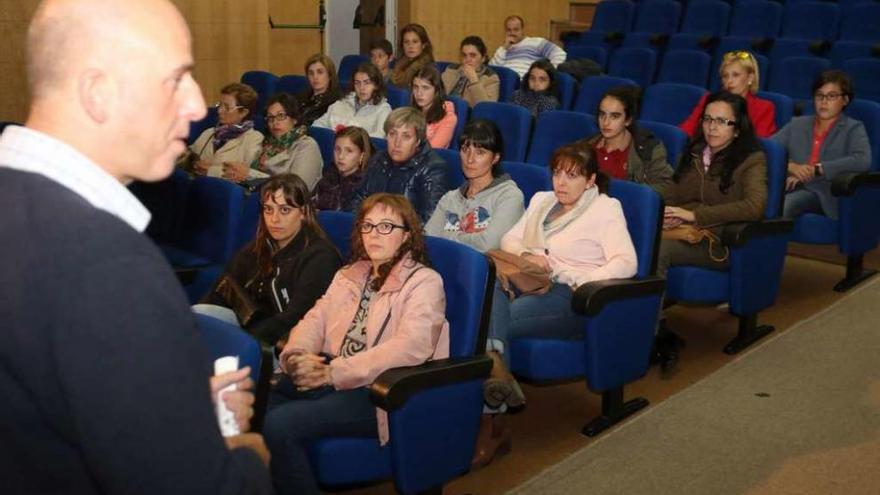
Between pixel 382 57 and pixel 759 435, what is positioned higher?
pixel 382 57

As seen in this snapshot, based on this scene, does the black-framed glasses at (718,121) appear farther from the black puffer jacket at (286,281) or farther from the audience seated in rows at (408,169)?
the black puffer jacket at (286,281)

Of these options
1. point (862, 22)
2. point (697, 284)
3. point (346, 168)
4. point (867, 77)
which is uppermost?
point (862, 22)

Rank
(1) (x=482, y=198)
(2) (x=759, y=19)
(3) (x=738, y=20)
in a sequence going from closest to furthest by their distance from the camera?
(1) (x=482, y=198)
(2) (x=759, y=19)
(3) (x=738, y=20)

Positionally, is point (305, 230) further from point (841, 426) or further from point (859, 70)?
point (859, 70)

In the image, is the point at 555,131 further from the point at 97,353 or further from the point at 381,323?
the point at 97,353

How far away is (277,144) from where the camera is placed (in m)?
4.66

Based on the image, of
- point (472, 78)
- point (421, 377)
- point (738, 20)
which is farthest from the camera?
point (738, 20)

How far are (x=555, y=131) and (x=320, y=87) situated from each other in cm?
178

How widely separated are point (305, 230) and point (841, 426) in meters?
1.81

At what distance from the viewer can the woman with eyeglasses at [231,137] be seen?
4.93 m

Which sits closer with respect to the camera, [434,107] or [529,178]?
[529,178]

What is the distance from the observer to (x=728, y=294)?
3.76 meters

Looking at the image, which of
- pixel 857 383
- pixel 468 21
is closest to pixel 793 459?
pixel 857 383

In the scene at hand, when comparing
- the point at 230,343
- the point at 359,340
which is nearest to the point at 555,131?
the point at 359,340
